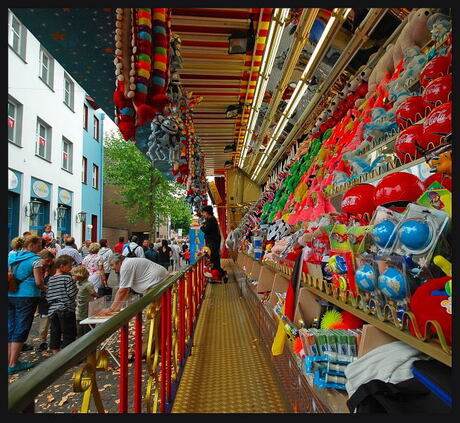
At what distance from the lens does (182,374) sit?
2.64m

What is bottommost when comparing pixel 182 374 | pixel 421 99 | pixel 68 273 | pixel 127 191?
pixel 182 374

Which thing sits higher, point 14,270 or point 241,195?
point 241,195

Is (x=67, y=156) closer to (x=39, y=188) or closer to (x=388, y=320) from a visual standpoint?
(x=39, y=188)

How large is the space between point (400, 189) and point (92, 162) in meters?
9.59

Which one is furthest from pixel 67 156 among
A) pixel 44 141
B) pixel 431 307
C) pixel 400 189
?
pixel 431 307

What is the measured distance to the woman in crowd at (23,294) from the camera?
3.49 meters

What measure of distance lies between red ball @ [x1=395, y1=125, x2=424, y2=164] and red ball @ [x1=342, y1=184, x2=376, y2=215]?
7.7 inches

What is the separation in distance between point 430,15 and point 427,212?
4.19 ft

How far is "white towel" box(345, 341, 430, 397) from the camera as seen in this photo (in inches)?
40.1

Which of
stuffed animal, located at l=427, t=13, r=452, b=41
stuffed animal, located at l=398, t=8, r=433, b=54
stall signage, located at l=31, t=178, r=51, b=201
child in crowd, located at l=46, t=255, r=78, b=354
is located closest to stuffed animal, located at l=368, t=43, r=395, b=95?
stuffed animal, located at l=398, t=8, r=433, b=54

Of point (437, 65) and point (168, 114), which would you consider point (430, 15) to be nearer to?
point (437, 65)

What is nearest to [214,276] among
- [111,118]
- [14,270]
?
[14,270]

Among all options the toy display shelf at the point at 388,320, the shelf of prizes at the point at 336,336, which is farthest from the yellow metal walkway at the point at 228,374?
the toy display shelf at the point at 388,320

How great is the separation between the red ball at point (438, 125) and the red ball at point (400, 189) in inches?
5.6
